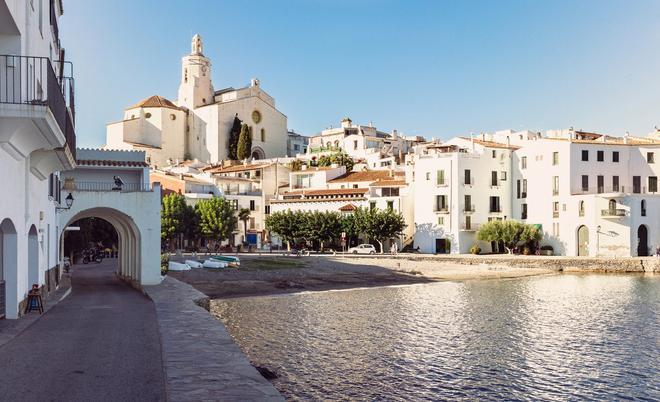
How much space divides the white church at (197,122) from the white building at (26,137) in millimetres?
98755

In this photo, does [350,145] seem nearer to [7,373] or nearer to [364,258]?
[364,258]

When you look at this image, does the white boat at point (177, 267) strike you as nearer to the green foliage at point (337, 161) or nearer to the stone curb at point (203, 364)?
the stone curb at point (203, 364)

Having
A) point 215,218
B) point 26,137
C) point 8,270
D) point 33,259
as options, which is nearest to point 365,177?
point 215,218

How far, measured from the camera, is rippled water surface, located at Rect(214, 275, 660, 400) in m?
17.3

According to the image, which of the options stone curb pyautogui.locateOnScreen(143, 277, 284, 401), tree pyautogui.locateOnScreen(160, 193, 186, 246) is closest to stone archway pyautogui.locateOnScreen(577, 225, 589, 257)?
tree pyautogui.locateOnScreen(160, 193, 186, 246)

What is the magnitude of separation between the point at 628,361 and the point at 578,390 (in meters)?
4.50

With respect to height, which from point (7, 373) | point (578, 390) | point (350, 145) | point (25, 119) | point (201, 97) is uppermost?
point (201, 97)

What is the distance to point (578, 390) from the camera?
17266 millimetres

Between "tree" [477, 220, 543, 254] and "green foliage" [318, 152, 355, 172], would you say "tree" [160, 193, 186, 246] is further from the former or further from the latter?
"tree" [477, 220, 543, 254]

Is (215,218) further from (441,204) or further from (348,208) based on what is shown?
(441,204)

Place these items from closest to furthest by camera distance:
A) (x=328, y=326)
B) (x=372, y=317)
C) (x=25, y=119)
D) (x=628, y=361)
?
(x=25, y=119) → (x=628, y=361) → (x=328, y=326) → (x=372, y=317)

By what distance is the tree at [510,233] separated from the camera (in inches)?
2625

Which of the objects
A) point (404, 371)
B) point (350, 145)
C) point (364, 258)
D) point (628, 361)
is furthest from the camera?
point (350, 145)

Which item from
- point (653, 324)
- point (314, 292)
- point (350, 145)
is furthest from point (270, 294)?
point (350, 145)
